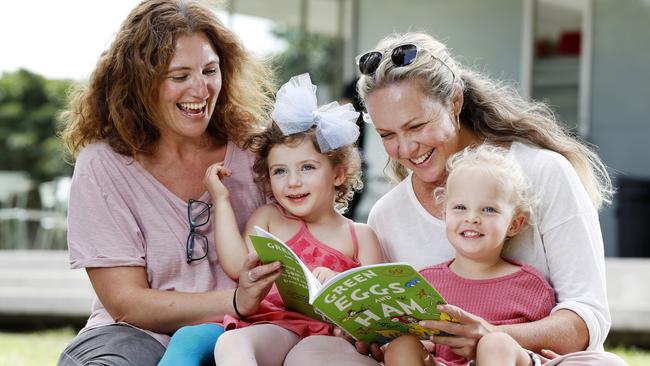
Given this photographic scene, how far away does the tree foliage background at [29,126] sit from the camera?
18.9 meters

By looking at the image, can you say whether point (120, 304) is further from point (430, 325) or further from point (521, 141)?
point (521, 141)

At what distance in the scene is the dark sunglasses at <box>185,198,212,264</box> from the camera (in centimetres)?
322

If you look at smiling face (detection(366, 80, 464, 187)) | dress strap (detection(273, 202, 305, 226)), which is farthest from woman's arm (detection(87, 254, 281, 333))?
smiling face (detection(366, 80, 464, 187))

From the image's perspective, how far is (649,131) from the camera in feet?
33.1

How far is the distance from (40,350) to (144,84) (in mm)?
3658

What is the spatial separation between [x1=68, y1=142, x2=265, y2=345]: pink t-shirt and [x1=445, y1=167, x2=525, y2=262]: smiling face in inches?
31.1

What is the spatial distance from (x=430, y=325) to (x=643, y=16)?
8.17 meters

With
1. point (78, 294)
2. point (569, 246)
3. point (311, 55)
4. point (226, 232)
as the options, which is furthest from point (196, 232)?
point (311, 55)

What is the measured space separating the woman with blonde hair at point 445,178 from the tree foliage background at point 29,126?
1640cm

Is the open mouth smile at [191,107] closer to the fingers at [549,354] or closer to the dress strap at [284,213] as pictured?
the dress strap at [284,213]

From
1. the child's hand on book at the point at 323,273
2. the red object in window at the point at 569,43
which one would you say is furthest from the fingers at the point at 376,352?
the red object in window at the point at 569,43

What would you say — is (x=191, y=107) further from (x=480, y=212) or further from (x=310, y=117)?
(x=480, y=212)

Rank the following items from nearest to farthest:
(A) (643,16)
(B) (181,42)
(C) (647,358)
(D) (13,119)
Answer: (B) (181,42) < (C) (647,358) < (A) (643,16) < (D) (13,119)

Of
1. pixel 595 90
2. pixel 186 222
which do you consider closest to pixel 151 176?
pixel 186 222
